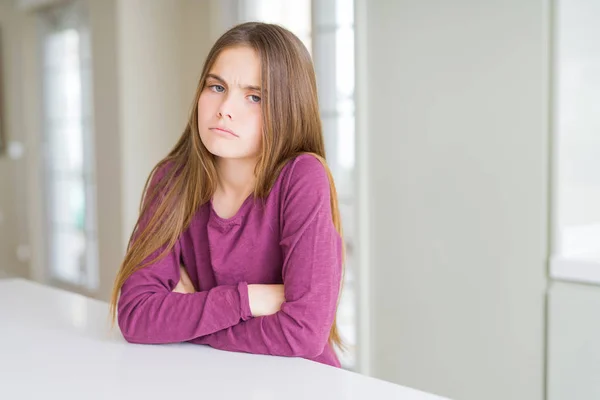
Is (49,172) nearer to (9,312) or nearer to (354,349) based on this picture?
(354,349)

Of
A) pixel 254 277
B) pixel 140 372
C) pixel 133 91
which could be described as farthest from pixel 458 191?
pixel 133 91

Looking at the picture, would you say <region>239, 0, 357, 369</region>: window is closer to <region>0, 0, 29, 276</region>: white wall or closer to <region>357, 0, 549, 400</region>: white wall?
<region>357, 0, 549, 400</region>: white wall

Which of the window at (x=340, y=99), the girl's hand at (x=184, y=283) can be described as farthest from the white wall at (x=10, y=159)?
the girl's hand at (x=184, y=283)

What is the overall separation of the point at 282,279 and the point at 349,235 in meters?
1.55

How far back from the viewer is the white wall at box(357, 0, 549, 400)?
79.7 inches

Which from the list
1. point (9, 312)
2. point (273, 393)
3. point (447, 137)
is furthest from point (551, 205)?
point (9, 312)

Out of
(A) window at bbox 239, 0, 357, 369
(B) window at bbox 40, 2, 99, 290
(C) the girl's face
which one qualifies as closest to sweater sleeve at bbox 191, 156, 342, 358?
(C) the girl's face

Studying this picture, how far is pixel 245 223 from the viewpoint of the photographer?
1.24 meters

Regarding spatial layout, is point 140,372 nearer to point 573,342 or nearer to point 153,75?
point 573,342

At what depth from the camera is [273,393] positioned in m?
0.83

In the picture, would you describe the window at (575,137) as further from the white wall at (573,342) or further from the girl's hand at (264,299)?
the girl's hand at (264,299)

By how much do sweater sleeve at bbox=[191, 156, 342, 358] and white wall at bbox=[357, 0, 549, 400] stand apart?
105 centimetres

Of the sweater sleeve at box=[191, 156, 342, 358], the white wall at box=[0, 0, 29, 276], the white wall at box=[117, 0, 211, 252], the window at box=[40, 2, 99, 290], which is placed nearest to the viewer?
the sweater sleeve at box=[191, 156, 342, 358]

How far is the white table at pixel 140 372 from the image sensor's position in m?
0.83
